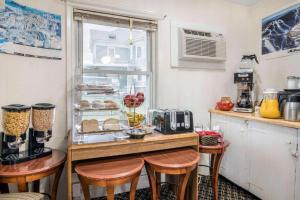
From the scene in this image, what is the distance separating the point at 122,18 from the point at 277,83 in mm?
2211

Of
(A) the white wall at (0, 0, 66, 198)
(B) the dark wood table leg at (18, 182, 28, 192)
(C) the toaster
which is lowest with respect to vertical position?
(B) the dark wood table leg at (18, 182, 28, 192)

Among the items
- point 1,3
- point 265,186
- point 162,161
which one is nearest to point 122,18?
point 1,3

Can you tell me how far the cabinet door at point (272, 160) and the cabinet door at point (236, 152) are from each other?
0.09 meters

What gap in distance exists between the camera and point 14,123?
5.08 ft

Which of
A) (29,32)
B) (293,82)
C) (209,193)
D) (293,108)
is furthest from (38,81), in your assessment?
(293,82)

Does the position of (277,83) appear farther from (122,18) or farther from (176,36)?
(122,18)

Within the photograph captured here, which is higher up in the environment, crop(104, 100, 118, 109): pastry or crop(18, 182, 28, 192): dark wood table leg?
crop(104, 100, 118, 109): pastry

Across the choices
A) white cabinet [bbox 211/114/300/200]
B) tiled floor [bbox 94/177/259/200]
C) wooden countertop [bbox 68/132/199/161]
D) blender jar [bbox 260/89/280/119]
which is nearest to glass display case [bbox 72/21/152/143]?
wooden countertop [bbox 68/132/199/161]

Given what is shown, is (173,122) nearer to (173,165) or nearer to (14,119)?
(173,165)

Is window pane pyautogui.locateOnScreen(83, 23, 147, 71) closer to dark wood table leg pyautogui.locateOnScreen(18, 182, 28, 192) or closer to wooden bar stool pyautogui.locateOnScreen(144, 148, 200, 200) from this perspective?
wooden bar stool pyautogui.locateOnScreen(144, 148, 200, 200)

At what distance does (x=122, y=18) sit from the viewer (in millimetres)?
2365

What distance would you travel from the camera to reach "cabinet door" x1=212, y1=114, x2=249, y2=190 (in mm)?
2379

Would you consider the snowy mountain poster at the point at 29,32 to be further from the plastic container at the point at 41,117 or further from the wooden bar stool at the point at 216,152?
the wooden bar stool at the point at 216,152

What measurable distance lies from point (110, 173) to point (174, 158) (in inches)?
24.1
